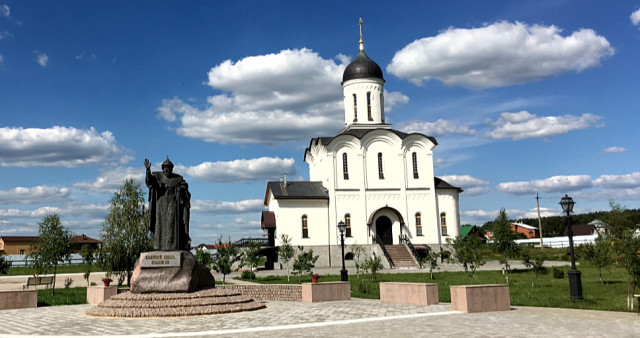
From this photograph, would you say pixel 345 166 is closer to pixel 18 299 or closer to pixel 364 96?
pixel 364 96

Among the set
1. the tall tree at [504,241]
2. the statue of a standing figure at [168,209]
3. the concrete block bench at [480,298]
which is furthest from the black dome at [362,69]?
the concrete block bench at [480,298]

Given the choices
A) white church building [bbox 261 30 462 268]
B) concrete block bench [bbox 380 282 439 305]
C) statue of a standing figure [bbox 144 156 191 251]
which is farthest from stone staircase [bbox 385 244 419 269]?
statue of a standing figure [bbox 144 156 191 251]

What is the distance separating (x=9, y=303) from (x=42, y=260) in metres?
5.99

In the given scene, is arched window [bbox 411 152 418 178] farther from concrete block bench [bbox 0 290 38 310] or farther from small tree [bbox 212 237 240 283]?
concrete block bench [bbox 0 290 38 310]

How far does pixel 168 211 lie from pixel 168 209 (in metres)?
0.05

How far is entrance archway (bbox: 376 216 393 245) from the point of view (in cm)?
3853

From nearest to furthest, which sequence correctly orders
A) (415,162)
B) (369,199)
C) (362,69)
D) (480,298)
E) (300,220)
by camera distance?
(480,298) < (300,220) < (369,199) < (415,162) < (362,69)

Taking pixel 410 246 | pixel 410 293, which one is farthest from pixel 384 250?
pixel 410 293

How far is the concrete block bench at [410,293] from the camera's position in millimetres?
13734

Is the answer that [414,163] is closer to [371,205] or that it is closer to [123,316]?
[371,205]

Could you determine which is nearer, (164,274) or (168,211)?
(164,274)

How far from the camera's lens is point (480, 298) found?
1207cm

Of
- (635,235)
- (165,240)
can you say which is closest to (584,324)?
(635,235)

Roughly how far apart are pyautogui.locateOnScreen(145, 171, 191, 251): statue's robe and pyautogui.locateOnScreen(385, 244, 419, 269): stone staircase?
22.1 m
